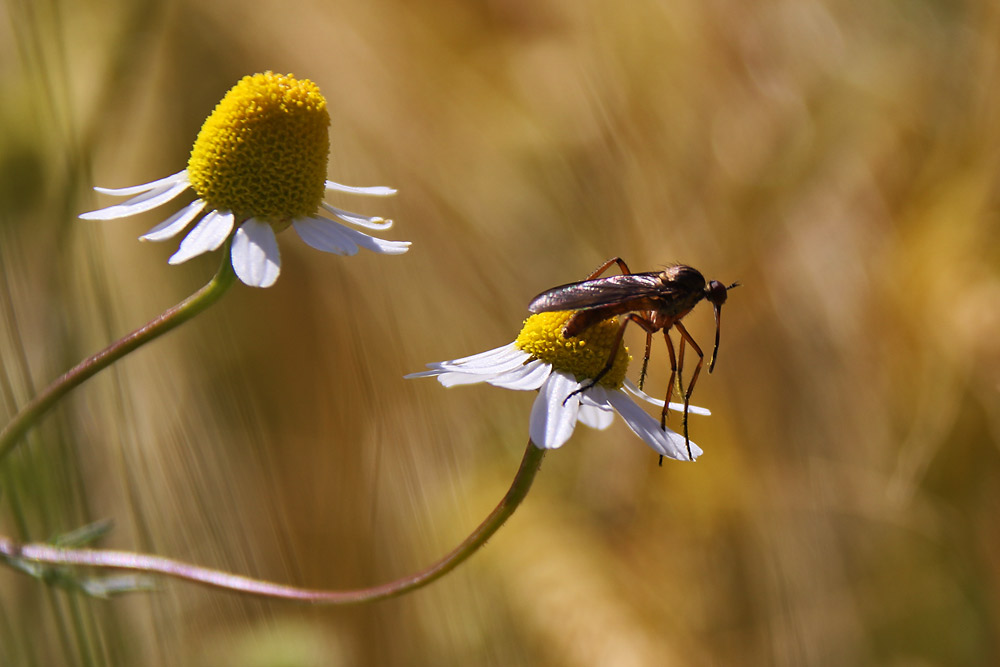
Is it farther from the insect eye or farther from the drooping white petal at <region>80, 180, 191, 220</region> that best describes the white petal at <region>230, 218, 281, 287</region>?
the insect eye

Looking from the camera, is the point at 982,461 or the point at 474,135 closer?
the point at 982,461

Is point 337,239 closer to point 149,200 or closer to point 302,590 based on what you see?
point 149,200

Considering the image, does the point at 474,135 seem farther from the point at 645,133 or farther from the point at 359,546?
the point at 359,546

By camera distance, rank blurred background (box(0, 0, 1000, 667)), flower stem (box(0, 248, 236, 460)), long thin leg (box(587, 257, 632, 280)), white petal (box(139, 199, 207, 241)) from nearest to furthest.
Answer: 1. flower stem (box(0, 248, 236, 460))
2. white petal (box(139, 199, 207, 241))
3. long thin leg (box(587, 257, 632, 280))
4. blurred background (box(0, 0, 1000, 667))

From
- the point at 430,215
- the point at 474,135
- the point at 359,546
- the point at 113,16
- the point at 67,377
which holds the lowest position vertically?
the point at 359,546

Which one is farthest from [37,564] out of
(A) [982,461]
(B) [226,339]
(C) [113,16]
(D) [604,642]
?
(A) [982,461]

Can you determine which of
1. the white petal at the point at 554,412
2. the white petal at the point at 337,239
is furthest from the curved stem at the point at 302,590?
the white petal at the point at 337,239

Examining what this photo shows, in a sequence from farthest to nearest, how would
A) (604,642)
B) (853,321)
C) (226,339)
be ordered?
(853,321) < (604,642) < (226,339)

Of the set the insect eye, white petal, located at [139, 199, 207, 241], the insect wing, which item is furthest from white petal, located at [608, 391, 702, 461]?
white petal, located at [139, 199, 207, 241]
